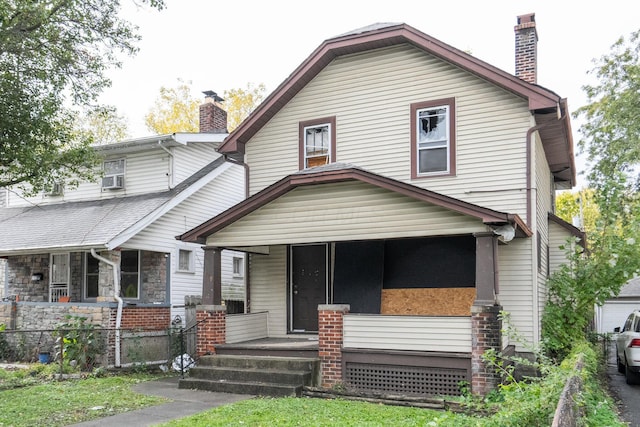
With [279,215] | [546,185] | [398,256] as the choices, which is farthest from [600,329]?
[279,215]

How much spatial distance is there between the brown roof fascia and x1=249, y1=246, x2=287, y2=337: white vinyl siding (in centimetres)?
270

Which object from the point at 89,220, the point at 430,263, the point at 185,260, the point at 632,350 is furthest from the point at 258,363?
the point at 632,350

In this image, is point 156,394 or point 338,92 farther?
point 338,92

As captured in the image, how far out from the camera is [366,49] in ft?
41.8

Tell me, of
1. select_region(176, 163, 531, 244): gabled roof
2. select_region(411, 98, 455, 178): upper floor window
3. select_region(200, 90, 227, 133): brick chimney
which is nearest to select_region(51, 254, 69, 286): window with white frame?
select_region(200, 90, 227, 133): brick chimney

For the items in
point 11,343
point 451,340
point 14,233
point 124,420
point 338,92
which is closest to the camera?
point 124,420

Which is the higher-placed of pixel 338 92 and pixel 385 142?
pixel 338 92

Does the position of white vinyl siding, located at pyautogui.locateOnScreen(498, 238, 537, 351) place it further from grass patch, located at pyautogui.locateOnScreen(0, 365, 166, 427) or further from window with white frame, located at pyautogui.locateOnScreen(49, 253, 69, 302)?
window with white frame, located at pyautogui.locateOnScreen(49, 253, 69, 302)

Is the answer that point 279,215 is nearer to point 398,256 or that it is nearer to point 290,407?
point 398,256

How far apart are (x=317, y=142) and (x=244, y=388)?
5.85 m

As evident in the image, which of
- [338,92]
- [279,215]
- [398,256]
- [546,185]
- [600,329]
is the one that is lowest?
[600,329]

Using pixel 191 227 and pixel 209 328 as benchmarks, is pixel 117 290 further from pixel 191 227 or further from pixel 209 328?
pixel 209 328

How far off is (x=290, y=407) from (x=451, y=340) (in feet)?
9.33

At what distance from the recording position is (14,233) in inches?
638
